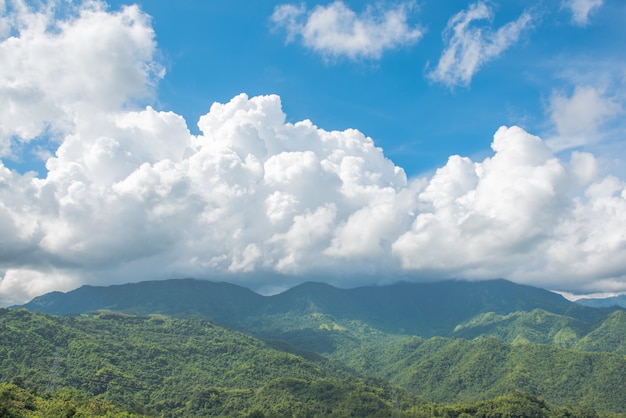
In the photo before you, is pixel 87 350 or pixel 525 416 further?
pixel 87 350

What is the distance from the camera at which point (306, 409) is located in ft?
521

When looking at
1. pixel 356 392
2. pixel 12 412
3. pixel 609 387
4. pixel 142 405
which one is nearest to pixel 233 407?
pixel 142 405

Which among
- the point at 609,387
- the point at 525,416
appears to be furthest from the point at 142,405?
the point at 609,387

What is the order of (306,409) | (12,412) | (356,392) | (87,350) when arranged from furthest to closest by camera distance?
(87,350), (356,392), (306,409), (12,412)

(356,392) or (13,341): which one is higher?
(13,341)

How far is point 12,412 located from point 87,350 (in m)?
130

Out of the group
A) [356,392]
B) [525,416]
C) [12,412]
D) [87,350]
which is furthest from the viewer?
[87,350]

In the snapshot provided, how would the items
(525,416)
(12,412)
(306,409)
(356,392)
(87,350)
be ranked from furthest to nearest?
(87,350) → (356,392) → (306,409) → (525,416) → (12,412)

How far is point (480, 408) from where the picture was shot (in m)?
151

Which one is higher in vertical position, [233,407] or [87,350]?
[87,350]

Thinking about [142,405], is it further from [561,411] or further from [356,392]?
[561,411]

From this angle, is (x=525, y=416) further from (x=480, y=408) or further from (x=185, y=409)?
(x=185, y=409)

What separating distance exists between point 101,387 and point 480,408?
398 feet

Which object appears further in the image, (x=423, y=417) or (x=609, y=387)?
(x=609, y=387)
